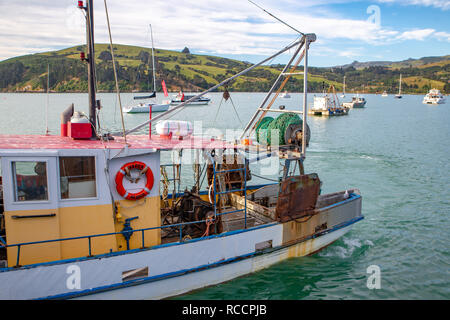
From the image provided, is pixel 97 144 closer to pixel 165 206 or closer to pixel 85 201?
pixel 85 201

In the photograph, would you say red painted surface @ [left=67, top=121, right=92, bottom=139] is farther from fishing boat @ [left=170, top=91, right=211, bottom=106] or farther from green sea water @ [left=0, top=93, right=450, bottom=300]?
fishing boat @ [left=170, top=91, right=211, bottom=106]

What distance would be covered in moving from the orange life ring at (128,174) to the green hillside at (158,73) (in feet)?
139

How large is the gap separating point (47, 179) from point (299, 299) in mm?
7296

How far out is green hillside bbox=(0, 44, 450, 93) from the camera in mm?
64938

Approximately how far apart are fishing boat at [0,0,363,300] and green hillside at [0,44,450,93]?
136 feet

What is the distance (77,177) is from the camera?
7.92m

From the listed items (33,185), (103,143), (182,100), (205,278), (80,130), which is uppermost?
(182,100)

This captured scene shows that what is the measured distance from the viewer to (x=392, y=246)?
13.3 meters

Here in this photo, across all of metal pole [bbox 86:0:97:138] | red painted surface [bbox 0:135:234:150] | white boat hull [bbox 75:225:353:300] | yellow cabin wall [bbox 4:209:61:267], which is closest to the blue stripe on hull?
white boat hull [bbox 75:225:353:300]

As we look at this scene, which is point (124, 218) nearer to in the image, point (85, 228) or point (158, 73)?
point (85, 228)

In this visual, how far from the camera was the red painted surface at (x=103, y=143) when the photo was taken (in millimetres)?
7887

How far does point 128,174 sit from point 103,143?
906 millimetres

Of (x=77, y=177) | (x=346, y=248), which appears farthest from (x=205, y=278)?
(x=346, y=248)
